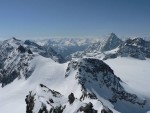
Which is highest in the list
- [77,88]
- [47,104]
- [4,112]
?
[47,104]

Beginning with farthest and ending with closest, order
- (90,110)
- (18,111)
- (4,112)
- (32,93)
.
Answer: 1. (4,112)
2. (18,111)
3. (32,93)
4. (90,110)

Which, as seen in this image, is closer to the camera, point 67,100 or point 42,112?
point 42,112

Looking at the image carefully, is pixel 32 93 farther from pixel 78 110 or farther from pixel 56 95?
pixel 78 110

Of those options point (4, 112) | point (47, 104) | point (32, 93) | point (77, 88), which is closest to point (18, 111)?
point (4, 112)

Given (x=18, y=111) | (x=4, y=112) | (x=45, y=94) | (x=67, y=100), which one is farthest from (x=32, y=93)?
(x=4, y=112)

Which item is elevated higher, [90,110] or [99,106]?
[90,110]

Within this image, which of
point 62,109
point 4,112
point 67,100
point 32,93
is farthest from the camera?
point 4,112

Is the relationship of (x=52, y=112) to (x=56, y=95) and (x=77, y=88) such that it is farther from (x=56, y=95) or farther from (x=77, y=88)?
(x=77, y=88)

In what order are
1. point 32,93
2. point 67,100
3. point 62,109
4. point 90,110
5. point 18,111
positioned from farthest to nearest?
point 18,111, point 32,93, point 67,100, point 62,109, point 90,110

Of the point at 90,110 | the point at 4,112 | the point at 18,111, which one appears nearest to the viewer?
the point at 90,110
